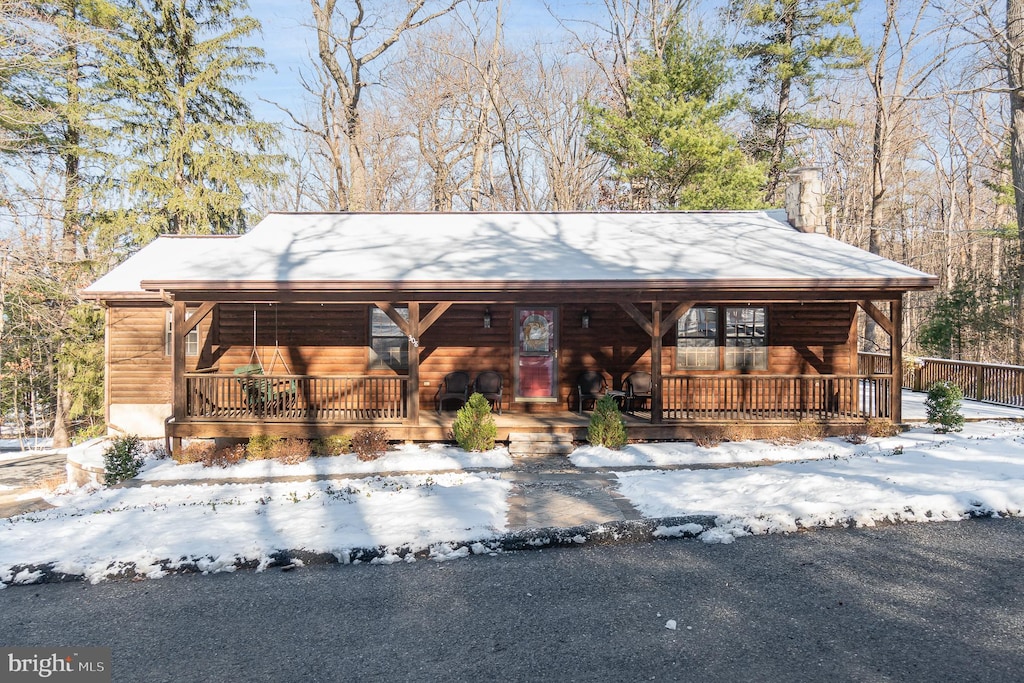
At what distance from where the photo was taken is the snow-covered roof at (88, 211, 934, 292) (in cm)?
914

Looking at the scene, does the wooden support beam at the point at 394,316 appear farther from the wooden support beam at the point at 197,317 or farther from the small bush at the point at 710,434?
the small bush at the point at 710,434

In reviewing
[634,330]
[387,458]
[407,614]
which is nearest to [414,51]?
[634,330]

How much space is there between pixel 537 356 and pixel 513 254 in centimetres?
187

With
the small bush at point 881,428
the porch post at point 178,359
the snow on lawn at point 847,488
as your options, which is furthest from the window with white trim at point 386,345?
the small bush at point 881,428

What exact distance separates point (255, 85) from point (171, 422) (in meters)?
15.8

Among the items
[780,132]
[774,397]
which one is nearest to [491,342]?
[774,397]

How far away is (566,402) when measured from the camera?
11188mm

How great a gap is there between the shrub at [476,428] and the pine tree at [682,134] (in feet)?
40.6

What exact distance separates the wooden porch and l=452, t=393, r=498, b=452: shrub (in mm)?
337

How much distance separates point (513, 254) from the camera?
10641 millimetres

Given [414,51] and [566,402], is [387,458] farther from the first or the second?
[414,51]

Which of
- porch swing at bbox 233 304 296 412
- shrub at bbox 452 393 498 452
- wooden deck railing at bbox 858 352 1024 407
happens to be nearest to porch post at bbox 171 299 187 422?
porch swing at bbox 233 304 296 412

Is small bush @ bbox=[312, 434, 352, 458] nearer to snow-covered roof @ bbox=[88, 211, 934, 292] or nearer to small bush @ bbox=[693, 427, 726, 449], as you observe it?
snow-covered roof @ bbox=[88, 211, 934, 292]

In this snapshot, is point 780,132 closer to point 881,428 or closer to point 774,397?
point 774,397
